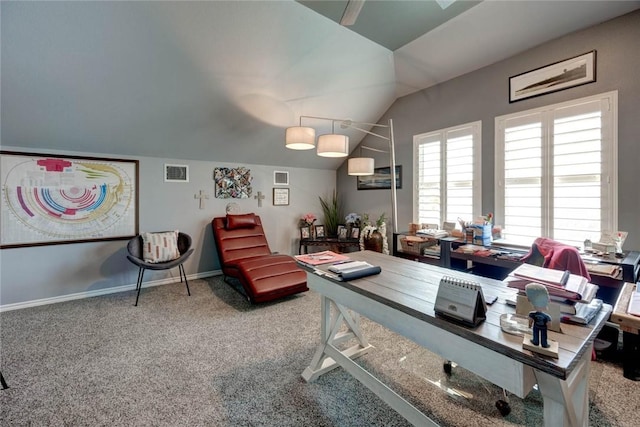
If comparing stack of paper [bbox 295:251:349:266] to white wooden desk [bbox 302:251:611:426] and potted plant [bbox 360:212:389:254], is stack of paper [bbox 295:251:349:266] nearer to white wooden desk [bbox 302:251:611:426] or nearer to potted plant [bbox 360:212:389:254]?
white wooden desk [bbox 302:251:611:426]

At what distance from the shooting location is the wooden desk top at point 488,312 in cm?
84

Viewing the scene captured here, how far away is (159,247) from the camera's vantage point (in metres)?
3.57

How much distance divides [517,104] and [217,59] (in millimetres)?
3392

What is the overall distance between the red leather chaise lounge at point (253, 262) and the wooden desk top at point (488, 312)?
48.0 inches

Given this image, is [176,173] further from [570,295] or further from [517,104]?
[517,104]

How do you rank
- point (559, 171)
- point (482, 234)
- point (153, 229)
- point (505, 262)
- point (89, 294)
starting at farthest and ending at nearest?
1. point (153, 229)
2. point (89, 294)
3. point (482, 234)
4. point (559, 171)
5. point (505, 262)

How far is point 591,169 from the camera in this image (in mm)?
2650

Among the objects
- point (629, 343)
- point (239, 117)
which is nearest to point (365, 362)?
point (629, 343)

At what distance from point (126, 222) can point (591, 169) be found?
5404mm

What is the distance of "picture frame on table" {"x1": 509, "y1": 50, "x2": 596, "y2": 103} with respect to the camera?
2674 mm

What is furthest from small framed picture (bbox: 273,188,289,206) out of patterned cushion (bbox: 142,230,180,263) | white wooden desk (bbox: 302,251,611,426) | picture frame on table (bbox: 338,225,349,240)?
white wooden desk (bbox: 302,251,611,426)

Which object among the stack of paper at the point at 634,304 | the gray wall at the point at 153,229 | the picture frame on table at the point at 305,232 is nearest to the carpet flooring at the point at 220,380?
the gray wall at the point at 153,229

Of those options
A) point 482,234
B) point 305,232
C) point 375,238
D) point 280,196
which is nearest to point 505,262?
point 482,234

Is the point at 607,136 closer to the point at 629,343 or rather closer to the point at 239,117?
the point at 629,343
